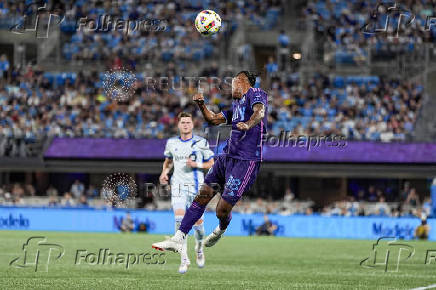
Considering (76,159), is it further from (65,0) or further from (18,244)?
(18,244)

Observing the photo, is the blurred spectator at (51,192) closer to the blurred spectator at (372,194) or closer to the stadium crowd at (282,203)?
the stadium crowd at (282,203)

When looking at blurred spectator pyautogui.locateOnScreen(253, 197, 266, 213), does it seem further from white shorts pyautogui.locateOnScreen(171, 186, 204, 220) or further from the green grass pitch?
white shorts pyautogui.locateOnScreen(171, 186, 204, 220)

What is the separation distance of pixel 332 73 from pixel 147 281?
2777 centimetres

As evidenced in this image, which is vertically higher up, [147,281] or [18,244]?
[147,281]

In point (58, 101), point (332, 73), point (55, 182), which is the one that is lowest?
point (55, 182)

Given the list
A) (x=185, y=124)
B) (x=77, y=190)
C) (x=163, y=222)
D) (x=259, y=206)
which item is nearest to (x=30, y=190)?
(x=77, y=190)

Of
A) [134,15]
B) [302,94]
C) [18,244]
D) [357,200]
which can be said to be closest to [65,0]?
[134,15]

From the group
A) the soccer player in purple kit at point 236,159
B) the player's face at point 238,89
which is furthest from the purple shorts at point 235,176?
the player's face at point 238,89

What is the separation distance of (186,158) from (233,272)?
2.31 m

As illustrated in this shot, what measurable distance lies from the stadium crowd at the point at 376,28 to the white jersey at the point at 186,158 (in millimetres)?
25023

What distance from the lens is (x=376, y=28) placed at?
1598 inches

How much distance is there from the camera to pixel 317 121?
3597cm

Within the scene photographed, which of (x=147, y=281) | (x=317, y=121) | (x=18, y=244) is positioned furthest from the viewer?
(x=317, y=121)

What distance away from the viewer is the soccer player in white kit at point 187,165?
15766 mm
